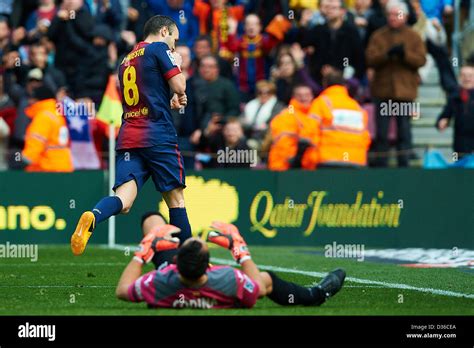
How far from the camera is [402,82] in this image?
22.2 meters

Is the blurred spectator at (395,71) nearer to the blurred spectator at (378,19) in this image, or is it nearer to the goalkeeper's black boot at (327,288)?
the blurred spectator at (378,19)

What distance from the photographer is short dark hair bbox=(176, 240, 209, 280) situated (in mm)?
10562

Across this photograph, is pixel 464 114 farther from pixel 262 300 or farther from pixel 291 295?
pixel 291 295

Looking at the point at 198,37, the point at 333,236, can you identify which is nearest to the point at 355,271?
the point at 333,236

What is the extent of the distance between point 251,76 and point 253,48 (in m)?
0.57

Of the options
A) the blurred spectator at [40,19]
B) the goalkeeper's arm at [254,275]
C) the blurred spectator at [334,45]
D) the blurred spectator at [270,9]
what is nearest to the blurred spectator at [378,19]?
the blurred spectator at [334,45]

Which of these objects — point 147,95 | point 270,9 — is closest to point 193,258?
point 147,95

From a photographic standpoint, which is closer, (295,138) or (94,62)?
(295,138)

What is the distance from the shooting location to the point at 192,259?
417 inches

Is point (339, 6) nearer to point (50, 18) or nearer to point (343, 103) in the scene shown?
point (343, 103)

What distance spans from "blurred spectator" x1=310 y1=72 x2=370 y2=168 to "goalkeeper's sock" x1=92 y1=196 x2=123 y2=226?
27.2 feet

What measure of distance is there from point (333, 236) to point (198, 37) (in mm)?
4876

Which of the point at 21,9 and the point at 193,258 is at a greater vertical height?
the point at 21,9

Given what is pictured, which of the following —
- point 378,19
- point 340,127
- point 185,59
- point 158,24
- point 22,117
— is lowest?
point 340,127
